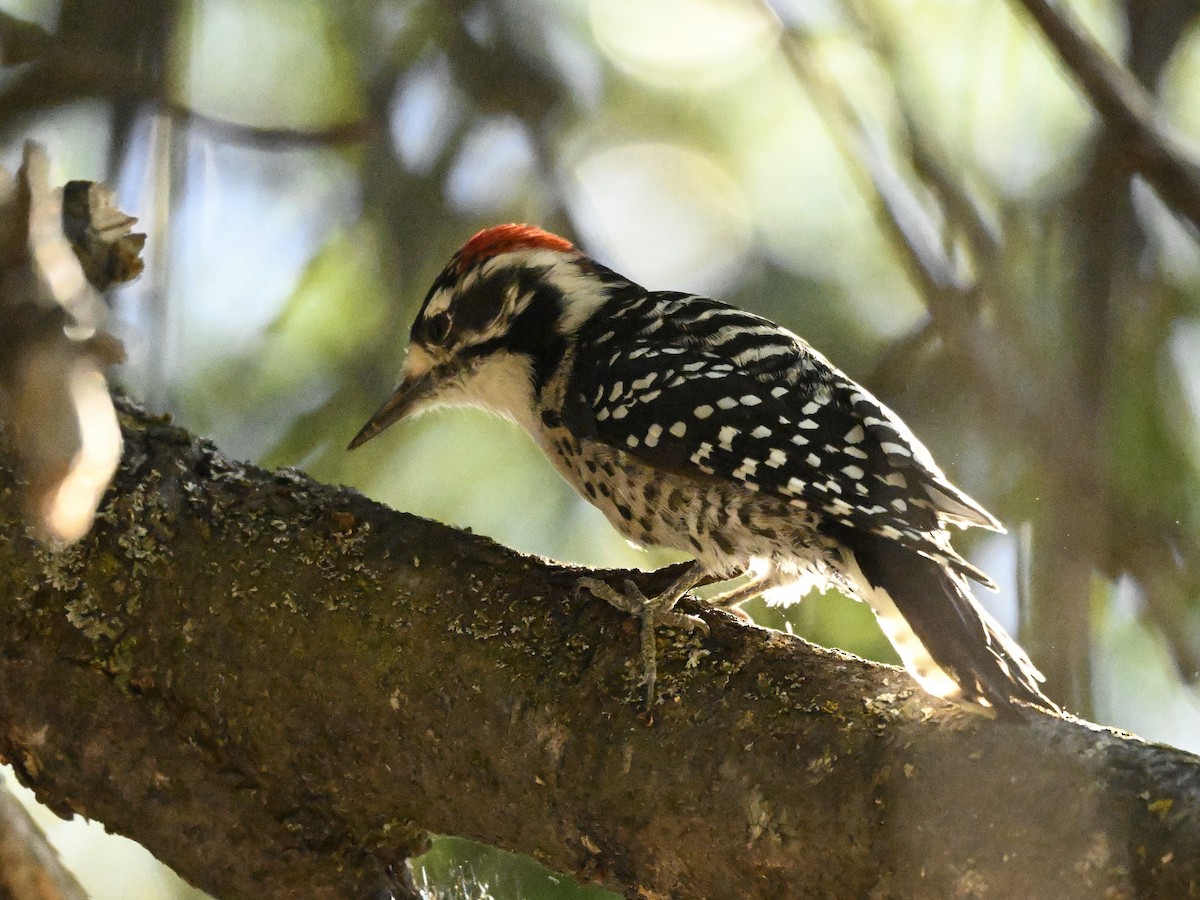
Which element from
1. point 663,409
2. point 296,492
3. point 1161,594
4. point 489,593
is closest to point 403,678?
point 489,593

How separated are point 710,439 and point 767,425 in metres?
0.11

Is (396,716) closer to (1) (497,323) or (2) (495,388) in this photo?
(2) (495,388)

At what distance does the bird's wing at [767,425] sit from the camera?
226 centimetres

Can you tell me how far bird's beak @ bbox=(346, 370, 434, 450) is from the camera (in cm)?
293

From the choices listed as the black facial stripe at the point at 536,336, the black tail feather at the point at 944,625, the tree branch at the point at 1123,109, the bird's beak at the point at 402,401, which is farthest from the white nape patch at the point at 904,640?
the bird's beak at the point at 402,401

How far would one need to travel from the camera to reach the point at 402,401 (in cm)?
298

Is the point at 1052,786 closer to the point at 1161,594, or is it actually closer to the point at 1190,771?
the point at 1190,771

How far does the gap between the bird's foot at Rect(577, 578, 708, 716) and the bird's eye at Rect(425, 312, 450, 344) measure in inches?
39.2

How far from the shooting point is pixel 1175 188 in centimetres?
214

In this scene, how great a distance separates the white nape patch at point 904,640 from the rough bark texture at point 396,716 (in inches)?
1.9

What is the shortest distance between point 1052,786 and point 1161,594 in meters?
1.04

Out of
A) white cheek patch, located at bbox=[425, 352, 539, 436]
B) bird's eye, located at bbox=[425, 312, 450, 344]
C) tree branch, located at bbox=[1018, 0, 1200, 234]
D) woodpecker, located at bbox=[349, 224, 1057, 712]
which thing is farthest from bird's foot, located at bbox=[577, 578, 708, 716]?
tree branch, located at bbox=[1018, 0, 1200, 234]

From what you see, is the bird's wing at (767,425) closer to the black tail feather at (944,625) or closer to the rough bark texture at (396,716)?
the black tail feather at (944,625)

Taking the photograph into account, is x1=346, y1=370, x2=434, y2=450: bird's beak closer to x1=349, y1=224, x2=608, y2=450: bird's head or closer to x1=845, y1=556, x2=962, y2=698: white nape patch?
x1=349, y1=224, x2=608, y2=450: bird's head
